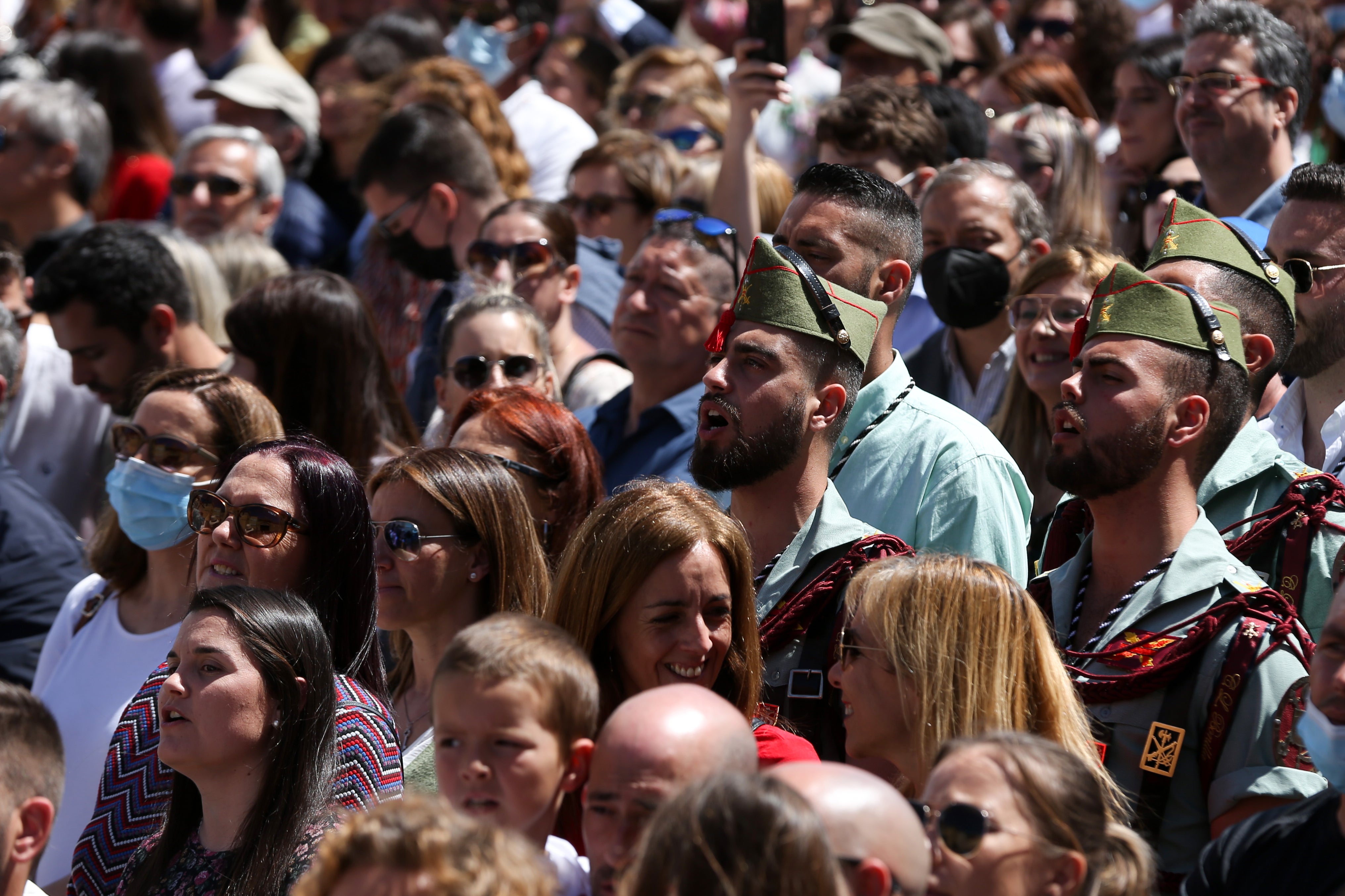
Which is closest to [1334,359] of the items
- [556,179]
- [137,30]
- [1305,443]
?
[1305,443]

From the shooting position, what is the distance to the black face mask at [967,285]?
17.8ft

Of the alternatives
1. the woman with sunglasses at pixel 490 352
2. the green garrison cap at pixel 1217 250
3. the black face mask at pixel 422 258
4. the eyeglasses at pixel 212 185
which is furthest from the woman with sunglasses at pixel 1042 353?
the eyeglasses at pixel 212 185

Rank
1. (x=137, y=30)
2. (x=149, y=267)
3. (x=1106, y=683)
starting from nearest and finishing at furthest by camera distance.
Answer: (x=1106, y=683) < (x=149, y=267) < (x=137, y=30)

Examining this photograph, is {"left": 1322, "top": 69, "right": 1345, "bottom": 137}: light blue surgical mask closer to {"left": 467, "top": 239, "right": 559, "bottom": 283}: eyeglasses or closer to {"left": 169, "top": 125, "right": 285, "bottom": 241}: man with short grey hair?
{"left": 467, "top": 239, "right": 559, "bottom": 283}: eyeglasses

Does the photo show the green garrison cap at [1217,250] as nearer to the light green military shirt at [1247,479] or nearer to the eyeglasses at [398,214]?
the light green military shirt at [1247,479]

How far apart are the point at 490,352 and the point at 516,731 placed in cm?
274

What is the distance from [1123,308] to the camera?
3.89 m

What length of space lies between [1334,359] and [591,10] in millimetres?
7032

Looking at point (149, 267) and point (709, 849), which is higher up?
point (709, 849)

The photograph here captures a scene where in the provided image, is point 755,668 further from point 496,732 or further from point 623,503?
point 496,732

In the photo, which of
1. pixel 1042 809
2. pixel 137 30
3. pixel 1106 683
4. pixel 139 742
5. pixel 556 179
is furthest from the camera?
pixel 137 30

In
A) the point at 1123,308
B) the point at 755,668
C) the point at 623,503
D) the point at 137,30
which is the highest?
the point at 1123,308

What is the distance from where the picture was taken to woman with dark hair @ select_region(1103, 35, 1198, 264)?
6633 millimetres

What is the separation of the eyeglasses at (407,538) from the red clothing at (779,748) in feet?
3.49
